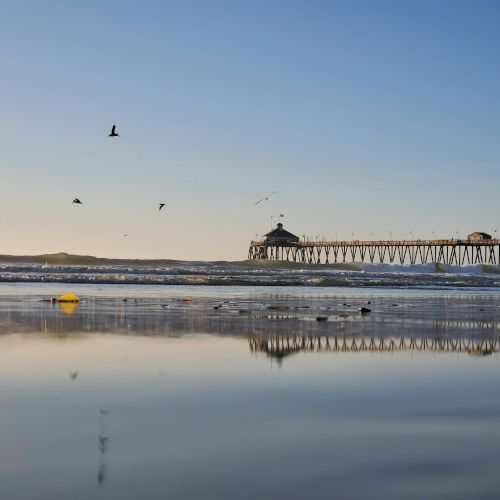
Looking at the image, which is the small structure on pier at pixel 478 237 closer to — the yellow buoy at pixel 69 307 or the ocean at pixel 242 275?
the ocean at pixel 242 275

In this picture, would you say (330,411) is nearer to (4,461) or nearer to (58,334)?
(4,461)

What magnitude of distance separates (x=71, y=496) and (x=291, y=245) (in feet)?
390

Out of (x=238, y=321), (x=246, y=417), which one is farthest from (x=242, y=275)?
(x=246, y=417)

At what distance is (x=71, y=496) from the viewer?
4.60m

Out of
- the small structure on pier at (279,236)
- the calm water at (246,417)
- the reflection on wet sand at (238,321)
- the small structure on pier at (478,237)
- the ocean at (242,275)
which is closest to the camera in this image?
the calm water at (246,417)

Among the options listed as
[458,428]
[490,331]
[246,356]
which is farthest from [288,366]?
[490,331]

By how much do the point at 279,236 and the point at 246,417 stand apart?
380 ft

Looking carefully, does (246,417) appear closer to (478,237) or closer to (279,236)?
(478,237)

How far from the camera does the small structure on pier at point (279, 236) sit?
122125 mm

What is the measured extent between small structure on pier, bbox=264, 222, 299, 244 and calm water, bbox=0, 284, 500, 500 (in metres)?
108

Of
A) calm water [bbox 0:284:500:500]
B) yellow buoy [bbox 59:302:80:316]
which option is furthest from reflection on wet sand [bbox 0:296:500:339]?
calm water [bbox 0:284:500:500]

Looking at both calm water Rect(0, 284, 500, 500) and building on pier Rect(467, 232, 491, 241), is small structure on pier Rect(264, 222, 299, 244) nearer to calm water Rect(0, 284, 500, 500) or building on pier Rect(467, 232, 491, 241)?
building on pier Rect(467, 232, 491, 241)

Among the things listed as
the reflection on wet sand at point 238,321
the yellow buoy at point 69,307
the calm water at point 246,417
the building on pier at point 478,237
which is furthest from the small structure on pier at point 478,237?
the calm water at point 246,417

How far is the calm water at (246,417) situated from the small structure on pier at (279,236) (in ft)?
355
